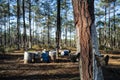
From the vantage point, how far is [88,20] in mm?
4184

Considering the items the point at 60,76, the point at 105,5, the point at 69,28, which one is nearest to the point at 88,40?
the point at 60,76

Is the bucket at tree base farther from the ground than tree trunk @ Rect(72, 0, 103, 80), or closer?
closer

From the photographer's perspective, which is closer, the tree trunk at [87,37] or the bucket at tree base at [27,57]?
the tree trunk at [87,37]

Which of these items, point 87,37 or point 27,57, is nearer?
point 87,37

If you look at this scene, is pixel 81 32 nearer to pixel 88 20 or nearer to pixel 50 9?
pixel 88 20

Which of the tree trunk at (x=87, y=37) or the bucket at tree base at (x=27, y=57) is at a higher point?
the tree trunk at (x=87, y=37)

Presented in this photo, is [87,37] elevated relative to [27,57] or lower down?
elevated

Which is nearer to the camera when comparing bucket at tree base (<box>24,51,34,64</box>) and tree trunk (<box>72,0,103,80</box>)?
tree trunk (<box>72,0,103,80</box>)

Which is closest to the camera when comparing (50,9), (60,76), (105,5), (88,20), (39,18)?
(88,20)

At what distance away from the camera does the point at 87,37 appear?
165 inches

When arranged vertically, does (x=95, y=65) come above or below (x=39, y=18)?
below

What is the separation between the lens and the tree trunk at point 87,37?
4.18 metres

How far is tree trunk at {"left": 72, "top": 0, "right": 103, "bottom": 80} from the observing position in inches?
165

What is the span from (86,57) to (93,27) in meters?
0.59
